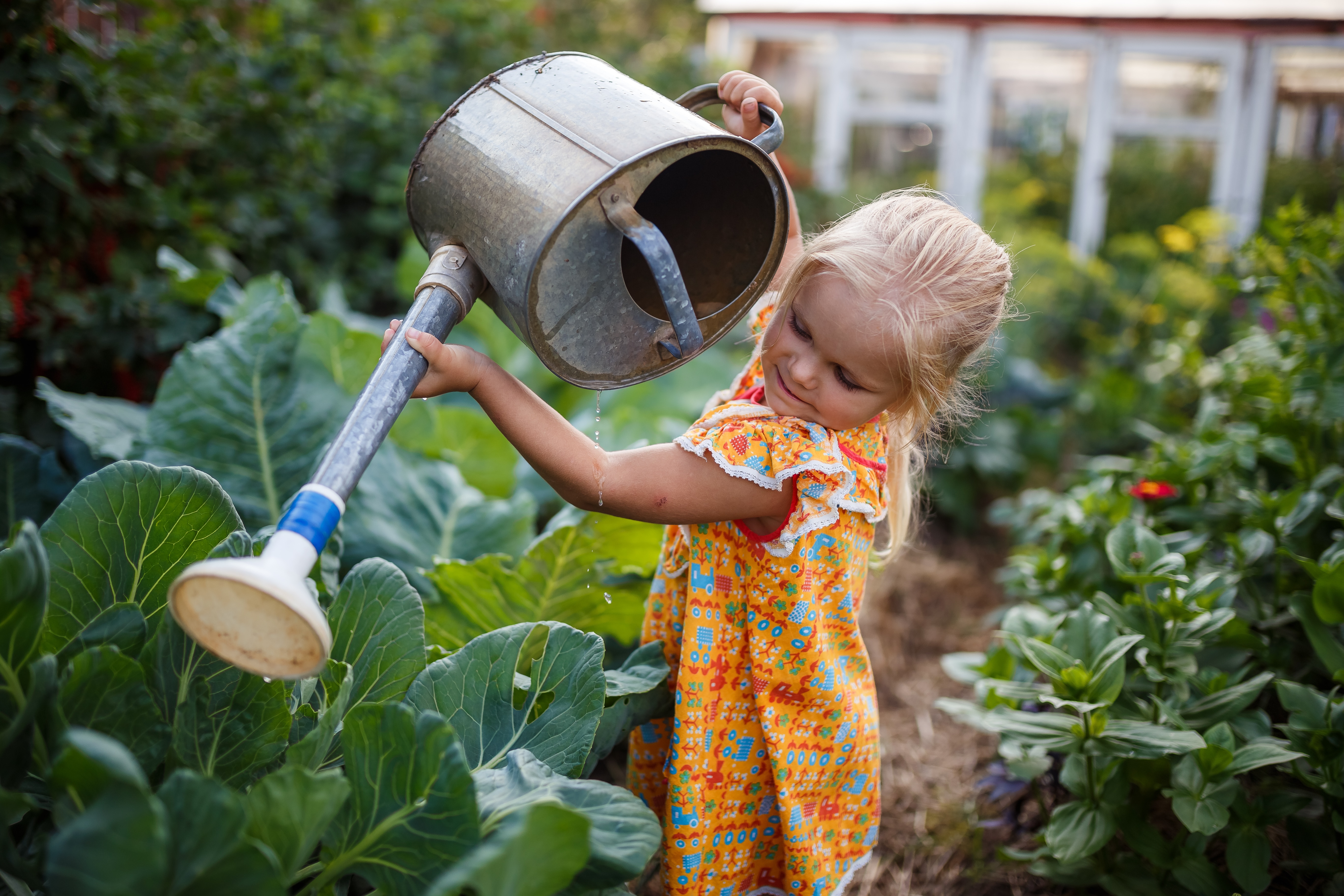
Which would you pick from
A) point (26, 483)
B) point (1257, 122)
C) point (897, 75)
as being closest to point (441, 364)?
point (26, 483)

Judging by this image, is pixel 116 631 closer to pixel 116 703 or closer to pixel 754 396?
pixel 116 703

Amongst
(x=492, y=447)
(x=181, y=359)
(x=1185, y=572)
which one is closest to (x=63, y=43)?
(x=181, y=359)

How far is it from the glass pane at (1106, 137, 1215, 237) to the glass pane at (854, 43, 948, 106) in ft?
6.34

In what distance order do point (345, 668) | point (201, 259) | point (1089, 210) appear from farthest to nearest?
point (1089, 210) < point (201, 259) < point (345, 668)

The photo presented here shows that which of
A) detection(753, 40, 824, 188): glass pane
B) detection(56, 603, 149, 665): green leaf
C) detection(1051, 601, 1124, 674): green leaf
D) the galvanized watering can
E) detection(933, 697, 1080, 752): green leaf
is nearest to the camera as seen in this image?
the galvanized watering can

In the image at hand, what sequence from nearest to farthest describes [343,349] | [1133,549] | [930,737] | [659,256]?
[659,256]
[1133,549]
[343,349]
[930,737]

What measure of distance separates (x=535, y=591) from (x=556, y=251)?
0.84 metres

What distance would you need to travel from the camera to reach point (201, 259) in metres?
2.64

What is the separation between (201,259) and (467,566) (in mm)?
1537

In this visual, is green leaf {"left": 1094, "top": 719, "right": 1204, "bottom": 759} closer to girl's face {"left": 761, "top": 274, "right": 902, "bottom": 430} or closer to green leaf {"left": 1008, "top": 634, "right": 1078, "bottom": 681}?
green leaf {"left": 1008, "top": 634, "right": 1078, "bottom": 681}

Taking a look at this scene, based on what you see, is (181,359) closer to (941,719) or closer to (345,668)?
(345,668)

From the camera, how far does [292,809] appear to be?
3.14 ft

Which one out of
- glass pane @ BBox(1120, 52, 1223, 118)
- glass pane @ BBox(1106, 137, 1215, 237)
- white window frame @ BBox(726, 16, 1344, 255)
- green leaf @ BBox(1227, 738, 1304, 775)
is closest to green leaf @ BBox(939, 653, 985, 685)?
green leaf @ BBox(1227, 738, 1304, 775)

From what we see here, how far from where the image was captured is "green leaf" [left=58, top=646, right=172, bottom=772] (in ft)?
3.38
